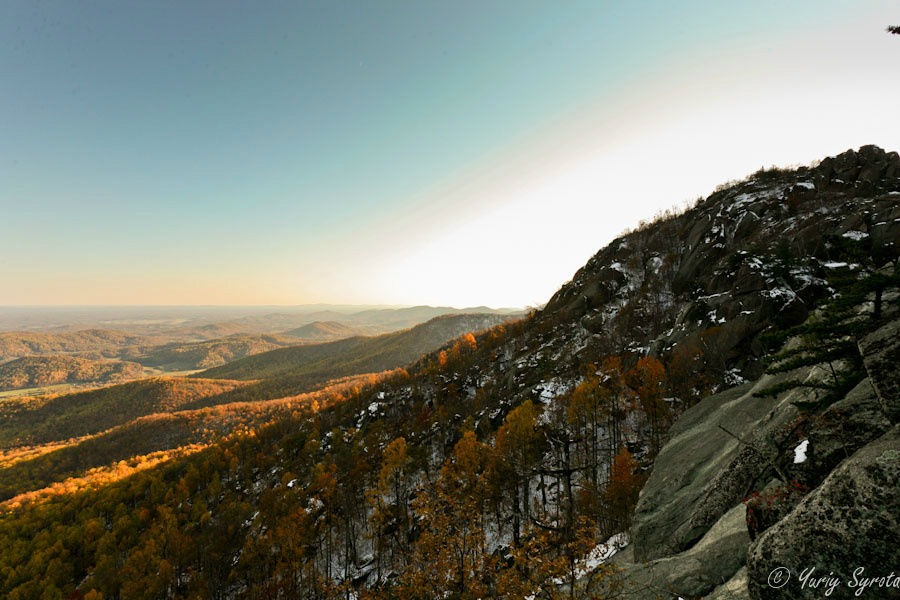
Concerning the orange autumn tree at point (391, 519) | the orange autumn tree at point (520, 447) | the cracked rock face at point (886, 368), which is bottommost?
the orange autumn tree at point (391, 519)

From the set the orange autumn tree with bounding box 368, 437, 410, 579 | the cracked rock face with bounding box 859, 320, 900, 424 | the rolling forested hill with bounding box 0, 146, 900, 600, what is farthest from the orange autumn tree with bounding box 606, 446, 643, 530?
the orange autumn tree with bounding box 368, 437, 410, 579

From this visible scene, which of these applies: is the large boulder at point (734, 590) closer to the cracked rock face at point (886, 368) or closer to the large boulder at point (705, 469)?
the large boulder at point (705, 469)

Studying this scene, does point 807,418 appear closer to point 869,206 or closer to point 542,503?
point 542,503

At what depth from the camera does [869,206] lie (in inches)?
1506

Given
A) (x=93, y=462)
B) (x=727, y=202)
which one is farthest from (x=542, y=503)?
(x=93, y=462)

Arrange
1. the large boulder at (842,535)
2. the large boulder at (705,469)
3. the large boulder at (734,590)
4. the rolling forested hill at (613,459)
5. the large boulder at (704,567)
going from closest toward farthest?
the large boulder at (842,535) < the large boulder at (734,590) < the rolling forested hill at (613,459) < the large boulder at (704,567) < the large boulder at (705,469)

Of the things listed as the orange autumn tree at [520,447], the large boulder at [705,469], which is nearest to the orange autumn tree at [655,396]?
the orange autumn tree at [520,447]

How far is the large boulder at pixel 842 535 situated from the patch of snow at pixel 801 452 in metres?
2.86

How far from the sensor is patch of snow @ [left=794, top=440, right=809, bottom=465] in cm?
1051

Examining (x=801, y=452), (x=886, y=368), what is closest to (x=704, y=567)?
(x=801, y=452)

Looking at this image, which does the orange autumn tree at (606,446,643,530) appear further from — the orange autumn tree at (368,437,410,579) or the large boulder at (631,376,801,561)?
the orange autumn tree at (368,437,410,579)

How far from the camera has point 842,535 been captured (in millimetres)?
6996

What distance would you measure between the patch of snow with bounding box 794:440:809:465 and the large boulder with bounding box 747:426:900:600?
2861mm

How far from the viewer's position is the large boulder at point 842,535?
263 inches
